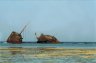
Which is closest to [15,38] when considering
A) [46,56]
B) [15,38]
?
[15,38]

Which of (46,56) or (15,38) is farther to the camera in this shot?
(15,38)

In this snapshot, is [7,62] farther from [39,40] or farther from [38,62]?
[39,40]

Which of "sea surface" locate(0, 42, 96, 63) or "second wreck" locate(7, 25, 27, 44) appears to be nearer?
"sea surface" locate(0, 42, 96, 63)

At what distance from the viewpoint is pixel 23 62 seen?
21.8 metres

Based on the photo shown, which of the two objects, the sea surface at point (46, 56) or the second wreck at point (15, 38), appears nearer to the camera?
the sea surface at point (46, 56)

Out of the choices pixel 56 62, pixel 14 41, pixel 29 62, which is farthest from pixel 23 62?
pixel 14 41

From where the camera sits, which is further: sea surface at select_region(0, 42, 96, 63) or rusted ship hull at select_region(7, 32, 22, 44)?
rusted ship hull at select_region(7, 32, 22, 44)

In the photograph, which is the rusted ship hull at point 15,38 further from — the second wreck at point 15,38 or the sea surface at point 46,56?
the sea surface at point 46,56

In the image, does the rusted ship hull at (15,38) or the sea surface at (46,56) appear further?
the rusted ship hull at (15,38)

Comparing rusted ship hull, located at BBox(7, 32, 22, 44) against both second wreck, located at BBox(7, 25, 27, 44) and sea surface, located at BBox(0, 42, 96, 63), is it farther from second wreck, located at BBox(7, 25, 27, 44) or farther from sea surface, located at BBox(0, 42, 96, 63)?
sea surface, located at BBox(0, 42, 96, 63)

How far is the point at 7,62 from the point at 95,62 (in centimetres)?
501

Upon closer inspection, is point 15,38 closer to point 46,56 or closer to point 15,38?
point 15,38

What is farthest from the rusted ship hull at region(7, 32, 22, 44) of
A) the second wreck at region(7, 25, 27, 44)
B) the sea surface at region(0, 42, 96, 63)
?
the sea surface at region(0, 42, 96, 63)

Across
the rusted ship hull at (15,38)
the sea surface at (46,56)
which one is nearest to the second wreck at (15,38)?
the rusted ship hull at (15,38)
